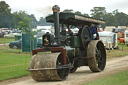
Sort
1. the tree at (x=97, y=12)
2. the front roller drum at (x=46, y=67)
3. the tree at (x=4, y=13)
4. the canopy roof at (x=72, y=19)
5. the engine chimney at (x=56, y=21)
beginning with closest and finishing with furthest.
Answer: the front roller drum at (x=46, y=67), the engine chimney at (x=56, y=21), the canopy roof at (x=72, y=19), the tree at (x=4, y=13), the tree at (x=97, y=12)

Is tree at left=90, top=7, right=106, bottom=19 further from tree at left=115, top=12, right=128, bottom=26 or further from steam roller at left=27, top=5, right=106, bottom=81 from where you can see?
steam roller at left=27, top=5, right=106, bottom=81

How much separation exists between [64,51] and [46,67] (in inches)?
35.8

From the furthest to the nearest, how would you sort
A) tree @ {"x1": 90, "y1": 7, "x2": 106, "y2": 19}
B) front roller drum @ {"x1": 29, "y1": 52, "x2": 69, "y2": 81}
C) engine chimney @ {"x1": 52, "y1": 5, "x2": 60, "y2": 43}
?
1. tree @ {"x1": 90, "y1": 7, "x2": 106, "y2": 19}
2. engine chimney @ {"x1": 52, "y1": 5, "x2": 60, "y2": 43}
3. front roller drum @ {"x1": 29, "y1": 52, "x2": 69, "y2": 81}

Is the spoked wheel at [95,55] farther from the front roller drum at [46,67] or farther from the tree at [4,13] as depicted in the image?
the tree at [4,13]

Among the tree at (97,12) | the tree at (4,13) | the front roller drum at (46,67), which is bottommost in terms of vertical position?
the front roller drum at (46,67)

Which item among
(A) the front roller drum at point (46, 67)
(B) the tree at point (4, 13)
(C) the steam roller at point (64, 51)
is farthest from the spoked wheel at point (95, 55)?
(B) the tree at point (4, 13)

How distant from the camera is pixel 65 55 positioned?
9.55 metres

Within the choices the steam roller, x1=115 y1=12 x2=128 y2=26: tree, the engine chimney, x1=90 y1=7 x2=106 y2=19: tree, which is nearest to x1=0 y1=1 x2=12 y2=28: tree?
x1=90 y1=7 x2=106 y2=19: tree

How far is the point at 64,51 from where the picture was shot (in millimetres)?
9516

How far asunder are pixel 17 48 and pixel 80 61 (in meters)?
16.1

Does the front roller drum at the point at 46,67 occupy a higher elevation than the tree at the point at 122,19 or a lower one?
lower

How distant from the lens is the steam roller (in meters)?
9.13

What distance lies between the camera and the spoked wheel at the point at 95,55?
37.1 feet

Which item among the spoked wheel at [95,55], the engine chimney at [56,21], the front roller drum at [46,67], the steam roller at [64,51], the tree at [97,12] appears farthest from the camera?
the tree at [97,12]
